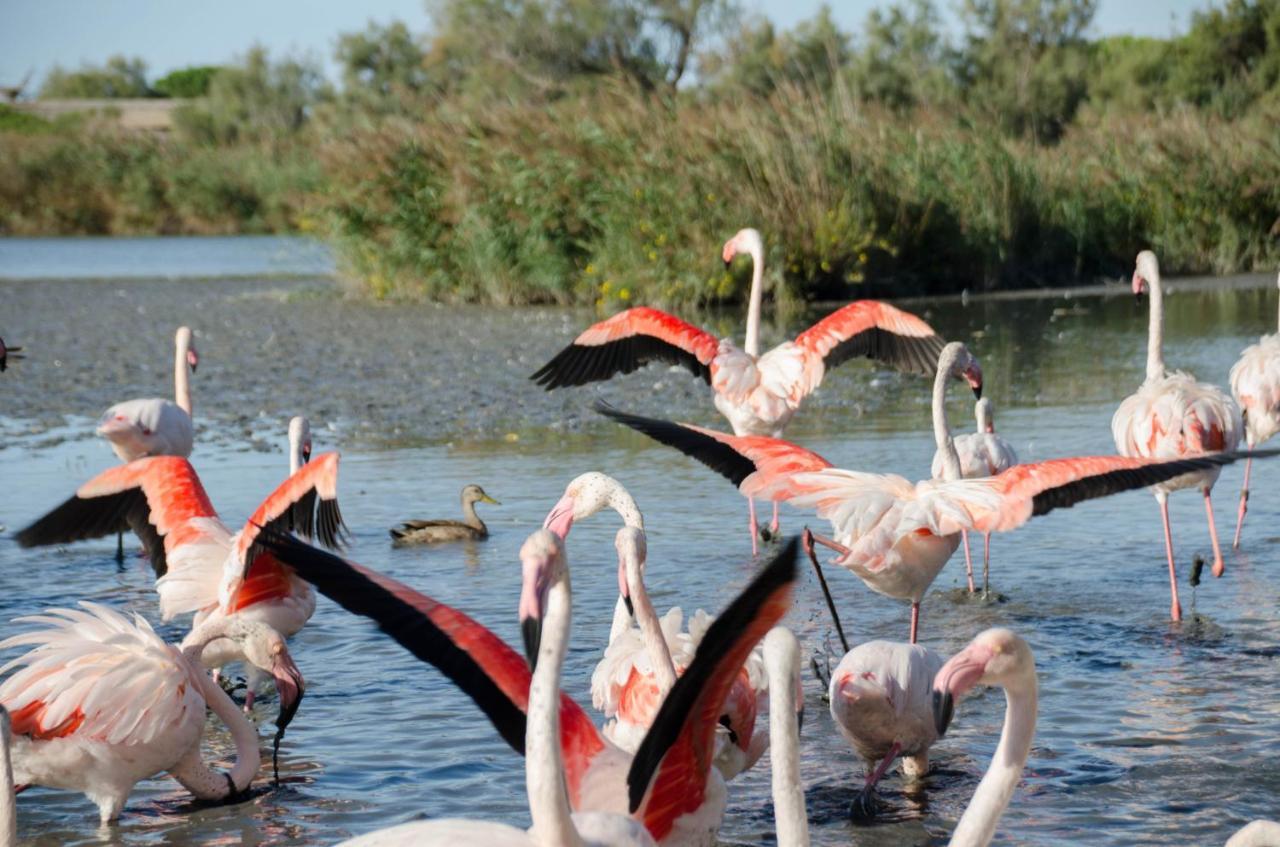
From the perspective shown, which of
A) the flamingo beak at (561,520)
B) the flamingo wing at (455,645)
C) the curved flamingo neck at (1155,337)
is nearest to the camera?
the flamingo wing at (455,645)

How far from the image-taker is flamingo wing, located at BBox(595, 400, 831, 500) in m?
4.58

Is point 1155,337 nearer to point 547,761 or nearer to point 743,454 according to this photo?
point 743,454

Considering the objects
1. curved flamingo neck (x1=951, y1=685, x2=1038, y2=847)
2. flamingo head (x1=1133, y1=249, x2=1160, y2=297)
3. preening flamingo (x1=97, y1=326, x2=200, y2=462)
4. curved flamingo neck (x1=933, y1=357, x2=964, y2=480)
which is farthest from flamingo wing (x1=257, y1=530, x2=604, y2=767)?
flamingo head (x1=1133, y1=249, x2=1160, y2=297)

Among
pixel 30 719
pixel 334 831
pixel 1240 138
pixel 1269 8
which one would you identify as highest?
pixel 1269 8

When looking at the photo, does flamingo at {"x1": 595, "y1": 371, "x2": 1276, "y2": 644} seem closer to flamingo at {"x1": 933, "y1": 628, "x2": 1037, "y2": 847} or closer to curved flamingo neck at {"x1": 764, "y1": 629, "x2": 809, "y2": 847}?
flamingo at {"x1": 933, "y1": 628, "x2": 1037, "y2": 847}

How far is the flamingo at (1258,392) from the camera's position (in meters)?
6.92

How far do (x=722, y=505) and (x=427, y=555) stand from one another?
1667 mm

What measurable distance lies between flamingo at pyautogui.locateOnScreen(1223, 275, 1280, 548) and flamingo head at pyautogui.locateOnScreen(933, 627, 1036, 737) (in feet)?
14.6

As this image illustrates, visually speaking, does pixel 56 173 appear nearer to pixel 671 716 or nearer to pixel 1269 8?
pixel 1269 8

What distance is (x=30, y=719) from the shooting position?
401 cm

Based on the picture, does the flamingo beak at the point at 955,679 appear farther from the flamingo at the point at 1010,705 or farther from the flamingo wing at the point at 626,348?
the flamingo wing at the point at 626,348

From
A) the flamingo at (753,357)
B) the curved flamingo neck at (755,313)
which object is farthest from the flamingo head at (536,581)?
the curved flamingo neck at (755,313)

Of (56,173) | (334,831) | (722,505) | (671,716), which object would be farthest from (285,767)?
(56,173)

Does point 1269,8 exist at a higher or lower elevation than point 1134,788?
higher
